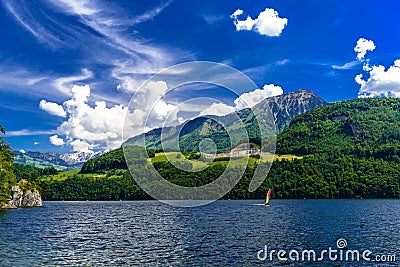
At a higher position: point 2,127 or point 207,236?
point 2,127

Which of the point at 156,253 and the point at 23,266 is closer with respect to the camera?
A: the point at 23,266

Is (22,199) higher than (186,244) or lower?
lower

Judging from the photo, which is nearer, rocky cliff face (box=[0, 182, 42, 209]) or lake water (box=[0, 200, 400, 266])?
lake water (box=[0, 200, 400, 266])

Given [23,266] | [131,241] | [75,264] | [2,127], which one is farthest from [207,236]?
[2,127]

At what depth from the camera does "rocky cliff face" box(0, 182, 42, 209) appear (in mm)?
156800

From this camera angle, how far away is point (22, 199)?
558ft

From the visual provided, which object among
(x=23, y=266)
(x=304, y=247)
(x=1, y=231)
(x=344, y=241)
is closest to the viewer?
(x=23, y=266)

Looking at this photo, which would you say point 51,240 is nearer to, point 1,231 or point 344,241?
point 1,231

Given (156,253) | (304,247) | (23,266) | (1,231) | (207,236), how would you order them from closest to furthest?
(23,266) < (156,253) < (304,247) < (207,236) < (1,231)

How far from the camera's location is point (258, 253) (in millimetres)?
50125

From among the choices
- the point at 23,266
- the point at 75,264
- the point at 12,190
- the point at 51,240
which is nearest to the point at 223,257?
the point at 75,264

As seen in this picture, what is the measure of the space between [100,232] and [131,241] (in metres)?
16.5

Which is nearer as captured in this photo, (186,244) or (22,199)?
(186,244)

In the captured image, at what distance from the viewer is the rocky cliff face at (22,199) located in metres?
157
